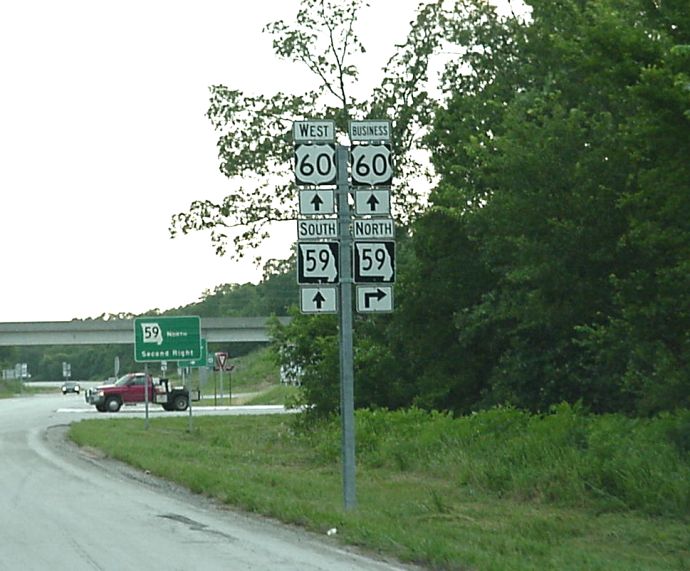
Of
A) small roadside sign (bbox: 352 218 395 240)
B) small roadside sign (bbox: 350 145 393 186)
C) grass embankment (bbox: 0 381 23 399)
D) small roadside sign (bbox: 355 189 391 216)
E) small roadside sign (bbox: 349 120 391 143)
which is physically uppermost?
small roadside sign (bbox: 349 120 391 143)

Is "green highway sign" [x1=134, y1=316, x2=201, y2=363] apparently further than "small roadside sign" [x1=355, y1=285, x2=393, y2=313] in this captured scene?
Yes

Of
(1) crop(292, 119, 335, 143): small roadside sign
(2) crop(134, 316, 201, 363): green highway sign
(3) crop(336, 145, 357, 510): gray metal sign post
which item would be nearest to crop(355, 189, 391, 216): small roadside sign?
(3) crop(336, 145, 357, 510): gray metal sign post

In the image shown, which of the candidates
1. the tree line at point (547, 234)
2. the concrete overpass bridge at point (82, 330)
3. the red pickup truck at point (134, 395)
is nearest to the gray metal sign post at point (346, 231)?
the tree line at point (547, 234)

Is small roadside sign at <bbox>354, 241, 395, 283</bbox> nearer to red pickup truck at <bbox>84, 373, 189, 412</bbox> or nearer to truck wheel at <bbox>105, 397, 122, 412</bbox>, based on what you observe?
red pickup truck at <bbox>84, 373, 189, 412</bbox>

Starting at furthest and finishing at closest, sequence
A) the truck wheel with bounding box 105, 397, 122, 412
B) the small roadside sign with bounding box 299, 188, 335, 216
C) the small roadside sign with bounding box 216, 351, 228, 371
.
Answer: the truck wheel with bounding box 105, 397, 122, 412
the small roadside sign with bounding box 216, 351, 228, 371
the small roadside sign with bounding box 299, 188, 335, 216

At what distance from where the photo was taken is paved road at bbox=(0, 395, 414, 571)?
11.9 metres

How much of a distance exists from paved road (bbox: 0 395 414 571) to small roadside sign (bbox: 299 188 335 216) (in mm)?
4174

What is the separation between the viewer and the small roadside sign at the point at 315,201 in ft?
55.1

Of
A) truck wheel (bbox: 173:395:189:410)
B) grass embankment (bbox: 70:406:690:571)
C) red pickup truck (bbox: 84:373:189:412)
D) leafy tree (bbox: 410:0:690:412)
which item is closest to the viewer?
grass embankment (bbox: 70:406:690:571)

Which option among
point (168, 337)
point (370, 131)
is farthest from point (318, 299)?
point (168, 337)

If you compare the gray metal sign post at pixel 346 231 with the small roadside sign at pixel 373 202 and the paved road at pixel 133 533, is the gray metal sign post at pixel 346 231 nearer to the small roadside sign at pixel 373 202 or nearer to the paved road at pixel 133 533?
the small roadside sign at pixel 373 202

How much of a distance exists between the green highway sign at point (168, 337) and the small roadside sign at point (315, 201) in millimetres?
21223

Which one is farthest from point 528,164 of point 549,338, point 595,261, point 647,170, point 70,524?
point 70,524

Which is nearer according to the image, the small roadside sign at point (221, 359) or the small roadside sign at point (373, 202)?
the small roadside sign at point (373, 202)
